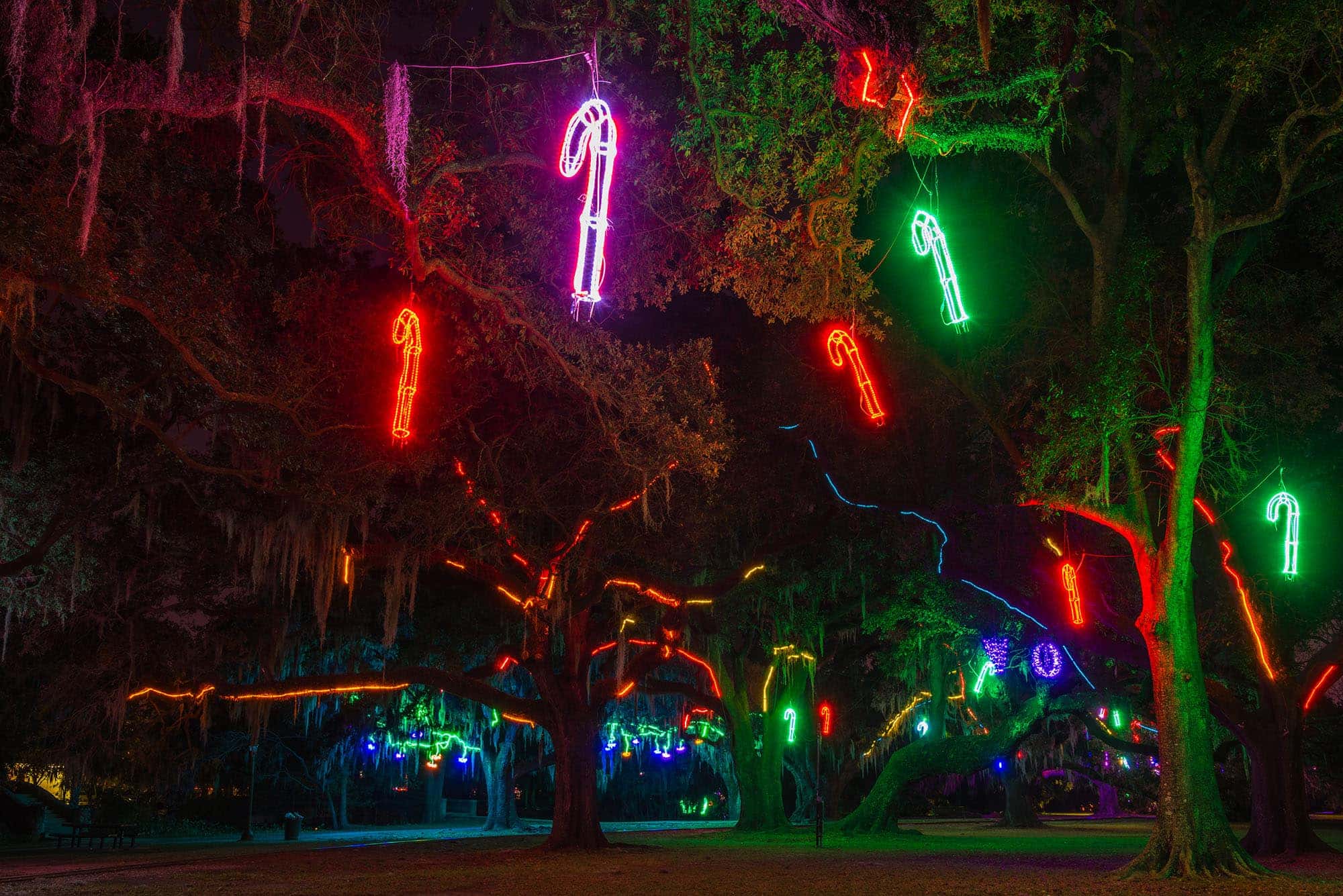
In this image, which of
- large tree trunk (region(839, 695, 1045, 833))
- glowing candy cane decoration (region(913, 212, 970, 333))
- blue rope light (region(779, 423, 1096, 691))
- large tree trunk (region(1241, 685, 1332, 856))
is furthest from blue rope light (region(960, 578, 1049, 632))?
glowing candy cane decoration (region(913, 212, 970, 333))

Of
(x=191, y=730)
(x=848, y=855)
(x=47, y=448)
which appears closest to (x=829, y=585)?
(x=848, y=855)

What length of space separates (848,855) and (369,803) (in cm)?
2845

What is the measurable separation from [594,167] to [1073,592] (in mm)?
10177

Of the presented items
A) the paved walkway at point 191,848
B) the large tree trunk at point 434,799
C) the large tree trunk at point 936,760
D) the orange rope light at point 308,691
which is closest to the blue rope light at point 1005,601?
the large tree trunk at point 936,760

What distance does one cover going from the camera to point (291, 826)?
81.8 ft

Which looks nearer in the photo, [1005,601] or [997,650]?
[1005,601]

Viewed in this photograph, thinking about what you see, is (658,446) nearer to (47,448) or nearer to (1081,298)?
(1081,298)

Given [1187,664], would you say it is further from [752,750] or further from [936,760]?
[752,750]

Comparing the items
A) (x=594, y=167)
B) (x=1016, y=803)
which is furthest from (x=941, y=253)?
(x=1016, y=803)

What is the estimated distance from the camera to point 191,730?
91.6 ft

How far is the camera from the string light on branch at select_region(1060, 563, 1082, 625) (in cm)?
1464

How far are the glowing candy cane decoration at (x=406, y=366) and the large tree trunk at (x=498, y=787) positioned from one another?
2130 cm

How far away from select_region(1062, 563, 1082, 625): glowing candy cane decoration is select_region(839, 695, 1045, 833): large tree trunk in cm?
510

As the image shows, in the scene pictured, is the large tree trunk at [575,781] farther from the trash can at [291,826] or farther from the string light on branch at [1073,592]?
the trash can at [291,826]
